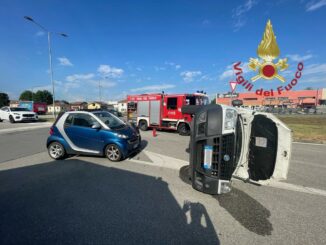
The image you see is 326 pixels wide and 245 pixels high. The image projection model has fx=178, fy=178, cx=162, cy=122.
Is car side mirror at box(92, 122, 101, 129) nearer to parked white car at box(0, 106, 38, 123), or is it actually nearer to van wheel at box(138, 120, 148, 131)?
van wheel at box(138, 120, 148, 131)

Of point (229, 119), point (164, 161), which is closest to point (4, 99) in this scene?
point (164, 161)

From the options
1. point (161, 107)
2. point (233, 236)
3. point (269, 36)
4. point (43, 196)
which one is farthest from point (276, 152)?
point (269, 36)

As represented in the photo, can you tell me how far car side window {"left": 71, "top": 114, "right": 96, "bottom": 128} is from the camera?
5.77 m

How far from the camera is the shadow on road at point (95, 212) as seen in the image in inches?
95.1

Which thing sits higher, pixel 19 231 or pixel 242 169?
pixel 242 169

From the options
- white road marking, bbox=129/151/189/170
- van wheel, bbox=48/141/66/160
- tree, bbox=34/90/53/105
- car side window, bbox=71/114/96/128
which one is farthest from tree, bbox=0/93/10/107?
white road marking, bbox=129/151/189/170

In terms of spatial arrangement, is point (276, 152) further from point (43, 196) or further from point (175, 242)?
point (43, 196)

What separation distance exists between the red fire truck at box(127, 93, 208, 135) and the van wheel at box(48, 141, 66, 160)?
6974 millimetres

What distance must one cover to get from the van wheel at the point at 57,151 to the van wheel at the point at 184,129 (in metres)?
6.95

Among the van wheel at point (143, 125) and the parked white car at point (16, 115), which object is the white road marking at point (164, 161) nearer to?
the van wheel at point (143, 125)

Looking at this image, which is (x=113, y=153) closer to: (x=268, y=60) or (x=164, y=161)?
(x=164, y=161)

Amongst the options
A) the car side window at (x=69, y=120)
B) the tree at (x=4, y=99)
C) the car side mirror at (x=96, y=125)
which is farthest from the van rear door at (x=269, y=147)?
the tree at (x=4, y=99)

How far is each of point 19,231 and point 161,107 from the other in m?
10.2

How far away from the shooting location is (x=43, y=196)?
11.6ft
